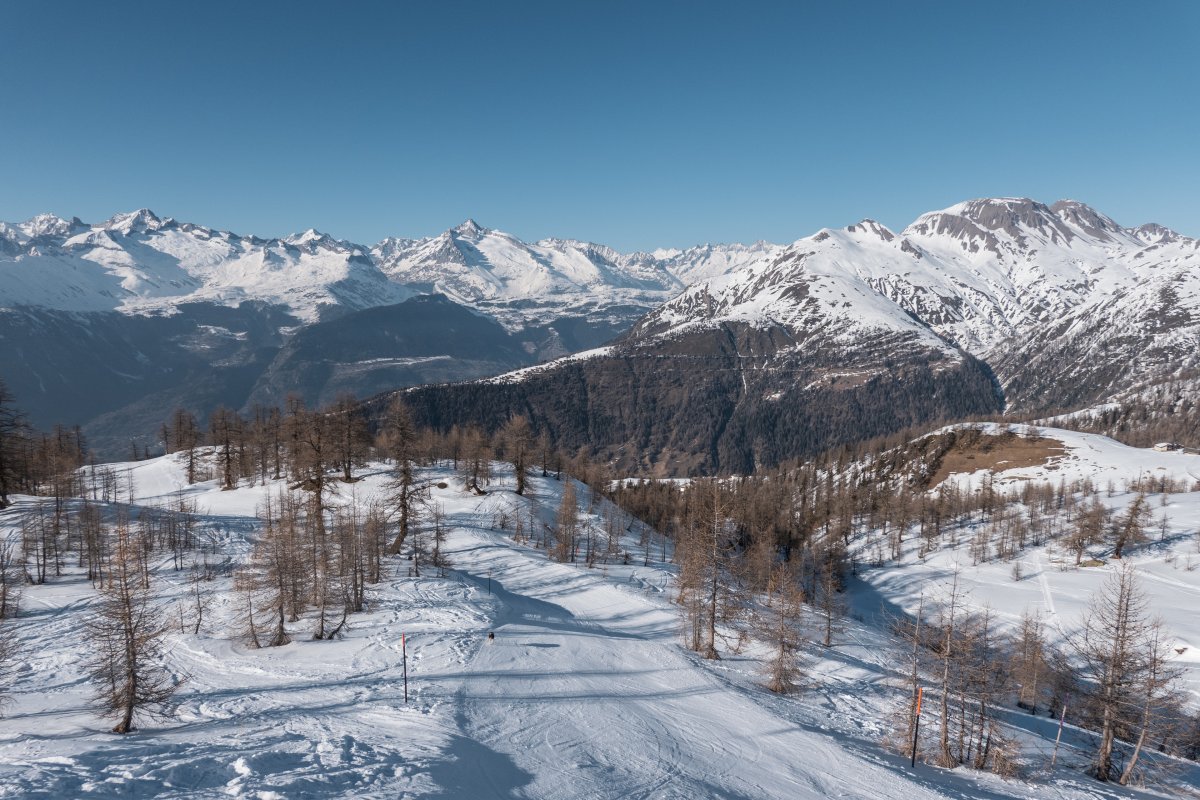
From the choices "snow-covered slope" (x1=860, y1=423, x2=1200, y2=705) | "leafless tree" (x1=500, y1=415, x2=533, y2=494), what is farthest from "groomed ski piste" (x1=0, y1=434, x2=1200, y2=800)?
"snow-covered slope" (x1=860, y1=423, x2=1200, y2=705)

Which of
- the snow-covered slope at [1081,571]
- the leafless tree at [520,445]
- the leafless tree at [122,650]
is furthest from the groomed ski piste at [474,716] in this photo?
the snow-covered slope at [1081,571]

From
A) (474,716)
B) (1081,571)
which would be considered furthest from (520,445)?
(1081,571)

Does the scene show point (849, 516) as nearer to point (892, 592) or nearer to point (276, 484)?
point (892, 592)

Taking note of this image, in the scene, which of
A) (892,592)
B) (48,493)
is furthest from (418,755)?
(892,592)

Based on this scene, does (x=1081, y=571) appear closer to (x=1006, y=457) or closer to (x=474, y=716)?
(x=1006, y=457)

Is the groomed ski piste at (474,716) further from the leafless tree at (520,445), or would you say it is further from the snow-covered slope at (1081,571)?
the snow-covered slope at (1081,571)

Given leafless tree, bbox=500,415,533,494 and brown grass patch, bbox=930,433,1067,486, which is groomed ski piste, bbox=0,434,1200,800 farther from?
brown grass patch, bbox=930,433,1067,486

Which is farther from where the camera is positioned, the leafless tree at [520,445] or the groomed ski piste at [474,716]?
the leafless tree at [520,445]
